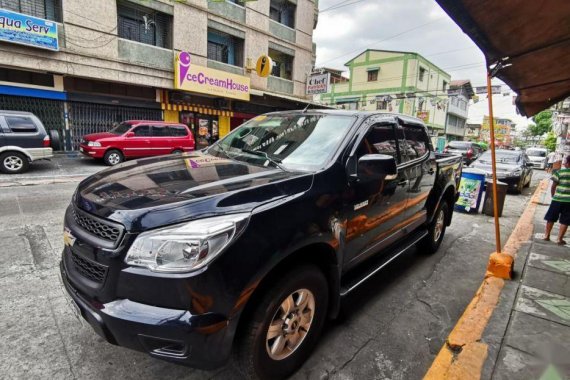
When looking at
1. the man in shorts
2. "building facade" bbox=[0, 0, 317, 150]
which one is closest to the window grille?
"building facade" bbox=[0, 0, 317, 150]

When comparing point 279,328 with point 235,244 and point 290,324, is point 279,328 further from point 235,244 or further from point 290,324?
point 235,244

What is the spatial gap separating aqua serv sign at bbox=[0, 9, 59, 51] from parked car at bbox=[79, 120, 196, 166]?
3.41 metres

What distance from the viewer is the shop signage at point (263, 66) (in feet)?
59.3

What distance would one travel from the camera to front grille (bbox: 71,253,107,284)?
6.24 ft

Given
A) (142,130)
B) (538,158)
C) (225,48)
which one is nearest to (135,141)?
(142,130)

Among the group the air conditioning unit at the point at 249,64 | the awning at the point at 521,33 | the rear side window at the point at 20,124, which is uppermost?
the air conditioning unit at the point at 249,64

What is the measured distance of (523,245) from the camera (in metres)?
5.46

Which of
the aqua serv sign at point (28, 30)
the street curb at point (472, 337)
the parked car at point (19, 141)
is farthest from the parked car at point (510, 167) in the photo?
the aqua serv sign at point (28, 30)

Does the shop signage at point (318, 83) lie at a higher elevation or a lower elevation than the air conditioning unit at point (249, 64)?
lower

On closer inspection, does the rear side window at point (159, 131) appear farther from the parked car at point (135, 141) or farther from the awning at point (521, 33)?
the awning at point (521, 33)

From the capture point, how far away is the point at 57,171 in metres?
11.0

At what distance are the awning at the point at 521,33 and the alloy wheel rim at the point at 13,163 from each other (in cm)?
1189

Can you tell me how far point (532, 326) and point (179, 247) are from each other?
3202mm

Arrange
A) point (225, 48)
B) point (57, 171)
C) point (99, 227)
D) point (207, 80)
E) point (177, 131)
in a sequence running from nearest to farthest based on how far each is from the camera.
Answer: point (99, 227)
point (57, 171)
point (177, 131)
point (207, 80)
point (225, 48)
